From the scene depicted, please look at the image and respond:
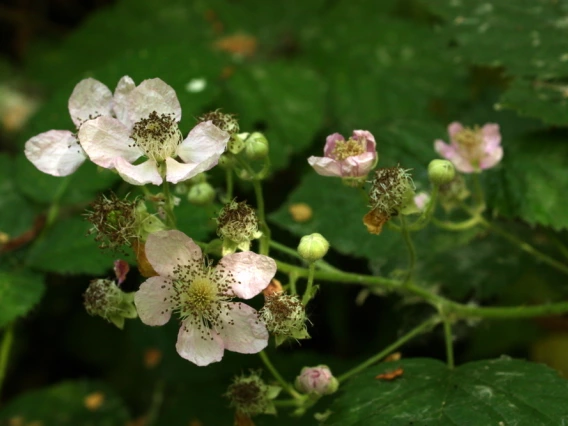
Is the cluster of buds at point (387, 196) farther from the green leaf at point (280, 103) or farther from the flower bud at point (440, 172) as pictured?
the green leaf at point (280, 103)

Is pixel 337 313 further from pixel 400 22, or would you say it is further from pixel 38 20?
pixel 38 20

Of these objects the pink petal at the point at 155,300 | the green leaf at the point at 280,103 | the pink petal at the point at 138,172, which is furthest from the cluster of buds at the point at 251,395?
the green leaf at the point at 280,103

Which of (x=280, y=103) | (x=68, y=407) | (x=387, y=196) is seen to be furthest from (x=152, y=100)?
(x=68, y=407)

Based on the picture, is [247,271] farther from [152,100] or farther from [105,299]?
[152,100]

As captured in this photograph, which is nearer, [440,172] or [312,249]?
[312,249]

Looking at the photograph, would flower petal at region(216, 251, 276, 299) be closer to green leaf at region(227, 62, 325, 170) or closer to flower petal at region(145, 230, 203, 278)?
flower petal at region(145, 230, 203, 278)

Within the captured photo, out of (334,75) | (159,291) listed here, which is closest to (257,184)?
(159,291)
